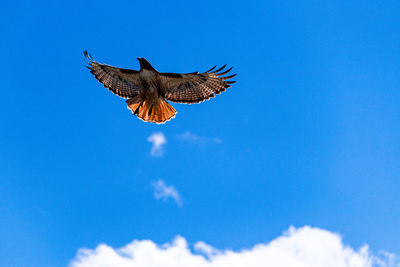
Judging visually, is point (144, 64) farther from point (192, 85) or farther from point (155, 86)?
point (192, 85)

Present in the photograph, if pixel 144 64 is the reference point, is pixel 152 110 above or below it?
below

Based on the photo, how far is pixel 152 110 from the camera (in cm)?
1495

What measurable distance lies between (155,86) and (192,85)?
4.09 ft

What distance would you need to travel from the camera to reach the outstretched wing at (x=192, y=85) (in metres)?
15.3

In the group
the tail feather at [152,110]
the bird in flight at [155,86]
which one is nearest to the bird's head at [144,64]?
the bird in flight at [155,86]

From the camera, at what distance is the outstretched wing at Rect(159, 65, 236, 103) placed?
1528cm

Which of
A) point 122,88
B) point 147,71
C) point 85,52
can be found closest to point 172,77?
point 147,71

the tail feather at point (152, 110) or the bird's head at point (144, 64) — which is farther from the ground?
the bird's head at point (144, 64)

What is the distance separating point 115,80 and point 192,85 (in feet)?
8.50

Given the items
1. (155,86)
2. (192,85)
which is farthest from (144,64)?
(192,85)

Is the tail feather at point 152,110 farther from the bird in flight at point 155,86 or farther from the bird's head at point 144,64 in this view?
the bird's head at point 144,64

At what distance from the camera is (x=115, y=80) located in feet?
52.2

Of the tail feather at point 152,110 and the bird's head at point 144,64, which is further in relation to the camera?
the bird's head at point 144,64

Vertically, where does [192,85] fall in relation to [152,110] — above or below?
above
